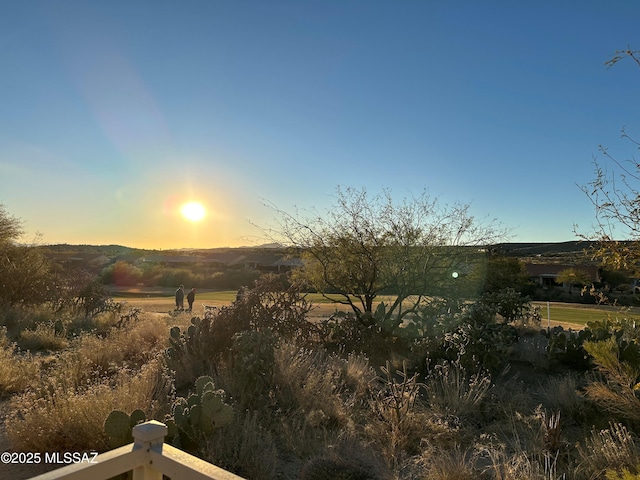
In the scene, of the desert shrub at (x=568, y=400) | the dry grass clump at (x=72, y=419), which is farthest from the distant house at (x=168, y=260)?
the desert shrub at (x=568, y=400)

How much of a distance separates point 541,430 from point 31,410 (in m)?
6.05

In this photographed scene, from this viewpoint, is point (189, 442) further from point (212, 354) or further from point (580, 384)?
point (580, 384)

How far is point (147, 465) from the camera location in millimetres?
2154

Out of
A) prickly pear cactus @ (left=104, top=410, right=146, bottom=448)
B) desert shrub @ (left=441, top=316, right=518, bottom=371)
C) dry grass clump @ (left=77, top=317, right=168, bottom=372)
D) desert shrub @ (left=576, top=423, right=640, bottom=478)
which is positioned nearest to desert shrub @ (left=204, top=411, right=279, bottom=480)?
prickly pear cactus @ (left=104, top=410, right=146, bottom=448)

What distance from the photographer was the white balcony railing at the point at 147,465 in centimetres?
187

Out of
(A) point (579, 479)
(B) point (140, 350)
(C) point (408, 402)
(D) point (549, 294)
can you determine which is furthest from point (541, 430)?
(D) point (549, 294)

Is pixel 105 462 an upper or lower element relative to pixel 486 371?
upper

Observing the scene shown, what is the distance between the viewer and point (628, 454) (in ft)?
14.9

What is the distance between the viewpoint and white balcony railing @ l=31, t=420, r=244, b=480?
73.8 inches

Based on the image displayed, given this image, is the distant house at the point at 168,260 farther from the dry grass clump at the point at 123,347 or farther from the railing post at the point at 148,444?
the railing post at the point at 148,444

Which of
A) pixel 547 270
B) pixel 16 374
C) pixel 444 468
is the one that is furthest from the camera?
pixel 547 270

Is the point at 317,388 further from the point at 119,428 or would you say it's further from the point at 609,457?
the point at 609,457

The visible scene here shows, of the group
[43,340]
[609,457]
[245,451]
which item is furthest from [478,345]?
[43,340]

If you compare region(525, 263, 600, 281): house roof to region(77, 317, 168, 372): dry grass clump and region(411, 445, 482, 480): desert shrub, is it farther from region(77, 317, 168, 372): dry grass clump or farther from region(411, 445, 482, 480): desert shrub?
region(411, 445, 482, 480): desert shrub
